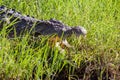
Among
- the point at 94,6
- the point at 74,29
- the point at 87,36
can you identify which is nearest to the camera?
the point at 74,29

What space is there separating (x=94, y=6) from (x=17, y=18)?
32.4 inches

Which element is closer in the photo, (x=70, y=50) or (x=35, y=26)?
(x=70, y=50)

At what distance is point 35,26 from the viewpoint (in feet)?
9.08

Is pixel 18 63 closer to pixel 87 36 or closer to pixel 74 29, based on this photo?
pixel 74 29

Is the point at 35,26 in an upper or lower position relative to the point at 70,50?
upper

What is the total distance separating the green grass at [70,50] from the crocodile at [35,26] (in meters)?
0.10

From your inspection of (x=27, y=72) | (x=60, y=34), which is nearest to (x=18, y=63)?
(x=27, y=72)

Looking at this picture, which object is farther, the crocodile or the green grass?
the crocodile

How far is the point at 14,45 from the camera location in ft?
8.20

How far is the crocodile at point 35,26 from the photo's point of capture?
2.68 metres

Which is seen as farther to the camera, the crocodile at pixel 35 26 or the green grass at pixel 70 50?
the crocodile at pixel 35 26

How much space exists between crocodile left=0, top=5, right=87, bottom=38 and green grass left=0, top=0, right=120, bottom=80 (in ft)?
0.34

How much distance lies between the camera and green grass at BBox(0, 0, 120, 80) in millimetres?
2271

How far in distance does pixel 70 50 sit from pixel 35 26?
36 centimetres
